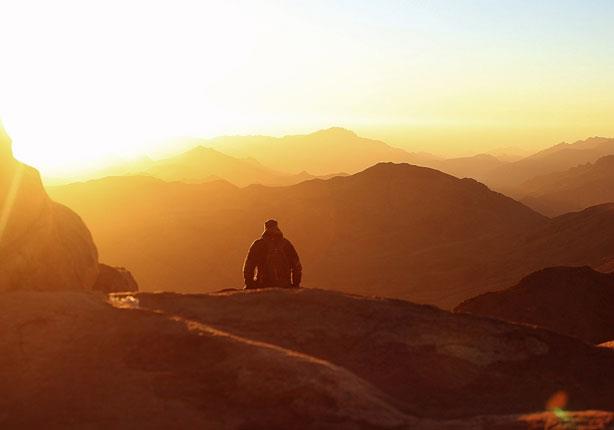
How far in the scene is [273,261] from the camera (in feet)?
35.2

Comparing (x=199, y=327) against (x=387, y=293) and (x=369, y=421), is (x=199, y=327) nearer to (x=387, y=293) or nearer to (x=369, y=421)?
(x=369, y=421)


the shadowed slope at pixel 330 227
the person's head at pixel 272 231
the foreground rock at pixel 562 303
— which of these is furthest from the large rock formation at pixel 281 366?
the shadowed slope at pixel 330 227

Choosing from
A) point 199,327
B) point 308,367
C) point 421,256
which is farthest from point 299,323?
point 421,256

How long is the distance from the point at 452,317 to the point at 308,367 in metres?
2.86

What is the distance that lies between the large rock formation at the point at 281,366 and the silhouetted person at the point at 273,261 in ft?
9.27

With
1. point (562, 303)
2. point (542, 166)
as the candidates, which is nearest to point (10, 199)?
point (562, 303)

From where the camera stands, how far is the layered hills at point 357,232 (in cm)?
3384

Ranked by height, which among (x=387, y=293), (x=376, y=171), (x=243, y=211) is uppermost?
(x=376, y=171)

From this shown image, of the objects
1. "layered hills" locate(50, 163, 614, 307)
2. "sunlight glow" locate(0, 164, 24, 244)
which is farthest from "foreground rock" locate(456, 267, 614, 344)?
"sunlight glow" locate(0, 164, 24, 244)

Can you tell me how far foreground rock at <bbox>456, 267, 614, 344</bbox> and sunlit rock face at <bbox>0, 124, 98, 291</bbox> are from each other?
11.1m

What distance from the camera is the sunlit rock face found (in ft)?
32.2

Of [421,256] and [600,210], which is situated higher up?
[600,210]

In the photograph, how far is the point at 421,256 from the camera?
129 ft

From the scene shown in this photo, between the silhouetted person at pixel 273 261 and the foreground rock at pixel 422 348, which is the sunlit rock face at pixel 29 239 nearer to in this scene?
the foreground rock at pixel 422 348
